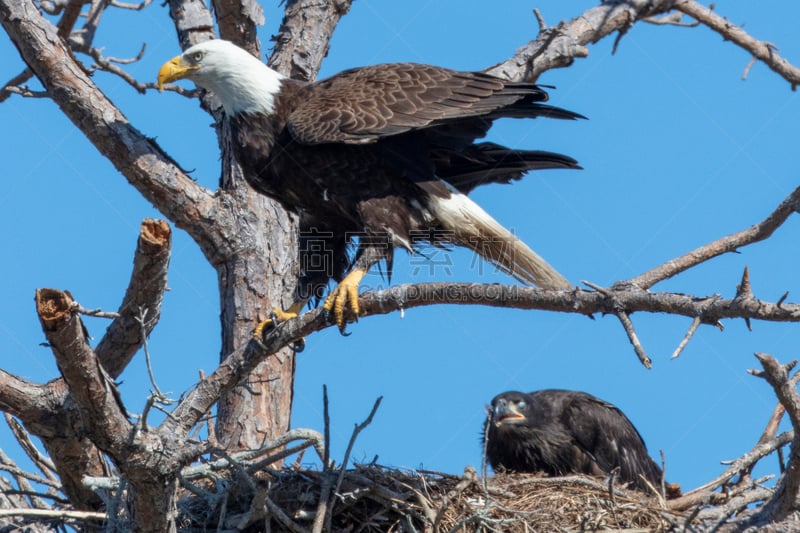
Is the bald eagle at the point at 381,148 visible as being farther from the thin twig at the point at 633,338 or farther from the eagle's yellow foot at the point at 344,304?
the thin twig at the point at 633,338

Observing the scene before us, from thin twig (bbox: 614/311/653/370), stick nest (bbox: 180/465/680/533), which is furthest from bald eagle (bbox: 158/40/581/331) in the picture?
thin twig (bbox: 614/311/653/370)

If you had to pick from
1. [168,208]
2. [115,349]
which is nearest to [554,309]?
[115,349]

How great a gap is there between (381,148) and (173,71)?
1.34 meters

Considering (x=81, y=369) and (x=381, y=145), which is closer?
(x=81, y=369)

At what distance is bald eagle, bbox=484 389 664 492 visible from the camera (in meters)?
5.82

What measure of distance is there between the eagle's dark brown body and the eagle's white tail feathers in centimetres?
6

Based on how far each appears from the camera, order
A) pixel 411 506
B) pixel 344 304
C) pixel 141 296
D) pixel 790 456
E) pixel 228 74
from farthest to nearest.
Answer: pixel 228 74 < pixel 344 304 < pixel 411 506 < pixel 141 296 < pixel 790 456

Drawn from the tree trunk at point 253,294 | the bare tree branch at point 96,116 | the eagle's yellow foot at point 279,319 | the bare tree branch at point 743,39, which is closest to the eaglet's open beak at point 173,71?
the bare tree branch at point 96,116

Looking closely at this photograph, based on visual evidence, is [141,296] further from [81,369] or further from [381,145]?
[381,145]

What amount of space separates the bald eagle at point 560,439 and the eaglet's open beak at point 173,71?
8.64 feet

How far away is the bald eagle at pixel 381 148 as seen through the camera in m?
5.69

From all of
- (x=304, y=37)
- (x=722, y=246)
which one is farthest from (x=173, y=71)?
(x=722, y=246)

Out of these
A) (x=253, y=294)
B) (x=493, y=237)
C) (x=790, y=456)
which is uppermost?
(x=493, y=237)

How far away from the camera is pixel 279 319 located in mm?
5719
